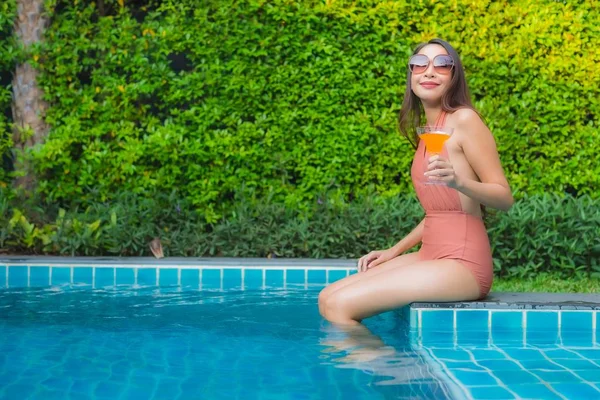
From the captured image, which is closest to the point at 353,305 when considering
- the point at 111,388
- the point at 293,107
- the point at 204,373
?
the point at 204,373

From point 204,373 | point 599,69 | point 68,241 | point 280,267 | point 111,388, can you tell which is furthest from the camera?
point 599,69

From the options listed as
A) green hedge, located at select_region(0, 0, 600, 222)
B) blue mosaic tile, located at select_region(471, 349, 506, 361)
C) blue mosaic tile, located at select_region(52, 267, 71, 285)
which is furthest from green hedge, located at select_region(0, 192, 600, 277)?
blue mosaic tile, located at select_region(471, 349, 506, 361)

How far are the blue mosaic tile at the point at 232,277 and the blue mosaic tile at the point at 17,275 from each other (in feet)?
4.88

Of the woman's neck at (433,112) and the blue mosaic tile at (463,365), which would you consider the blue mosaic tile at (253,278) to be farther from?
the blue mosaic tile at (463,365)

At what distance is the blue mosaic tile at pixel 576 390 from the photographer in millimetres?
3277

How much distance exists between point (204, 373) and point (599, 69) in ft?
17.7

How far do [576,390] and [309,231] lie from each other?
13.5ft

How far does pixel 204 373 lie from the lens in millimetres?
3717

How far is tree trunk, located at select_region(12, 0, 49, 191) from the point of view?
7.91 m

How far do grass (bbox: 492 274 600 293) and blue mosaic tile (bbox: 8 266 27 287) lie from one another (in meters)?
3.42

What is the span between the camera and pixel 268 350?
4168 mm

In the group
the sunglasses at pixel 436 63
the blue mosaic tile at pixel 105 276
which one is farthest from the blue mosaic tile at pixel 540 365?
the blue mosaic tile at pixel 105 276

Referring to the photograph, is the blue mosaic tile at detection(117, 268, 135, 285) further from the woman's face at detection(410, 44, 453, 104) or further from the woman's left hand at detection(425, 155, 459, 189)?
the woman's left hand at detection(425, 155, 459, 189)

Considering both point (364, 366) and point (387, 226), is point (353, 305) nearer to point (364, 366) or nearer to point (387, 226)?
point (364, 366)
